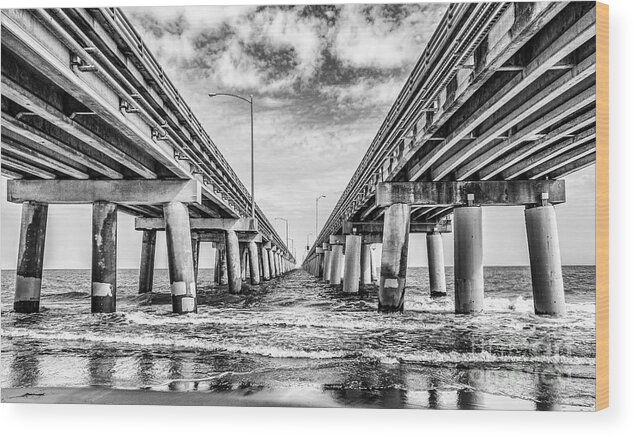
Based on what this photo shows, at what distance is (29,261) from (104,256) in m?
4.53

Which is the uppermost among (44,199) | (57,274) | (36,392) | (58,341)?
(44,199)

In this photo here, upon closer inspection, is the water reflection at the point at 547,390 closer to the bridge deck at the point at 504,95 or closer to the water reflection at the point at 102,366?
the bridge deck at the point at 504,95

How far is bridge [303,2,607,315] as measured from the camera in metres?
7.06

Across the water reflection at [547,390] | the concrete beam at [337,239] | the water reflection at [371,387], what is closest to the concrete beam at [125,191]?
the water reflection at [371,387]

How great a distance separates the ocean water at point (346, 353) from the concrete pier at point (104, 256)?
8.39ft

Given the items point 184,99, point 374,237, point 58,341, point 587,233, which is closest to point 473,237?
point 587,233

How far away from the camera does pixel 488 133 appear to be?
1038 centimetres

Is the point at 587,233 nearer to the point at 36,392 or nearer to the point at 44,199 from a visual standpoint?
the point at 36,392

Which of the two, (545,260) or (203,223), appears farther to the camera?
(203,223)

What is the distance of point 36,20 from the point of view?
6.71 m

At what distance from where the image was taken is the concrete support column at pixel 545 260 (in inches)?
328

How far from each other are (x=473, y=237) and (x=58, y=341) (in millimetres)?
7629

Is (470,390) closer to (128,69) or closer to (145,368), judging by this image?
(145,368)

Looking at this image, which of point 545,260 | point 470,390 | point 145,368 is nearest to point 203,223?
point 145,368
